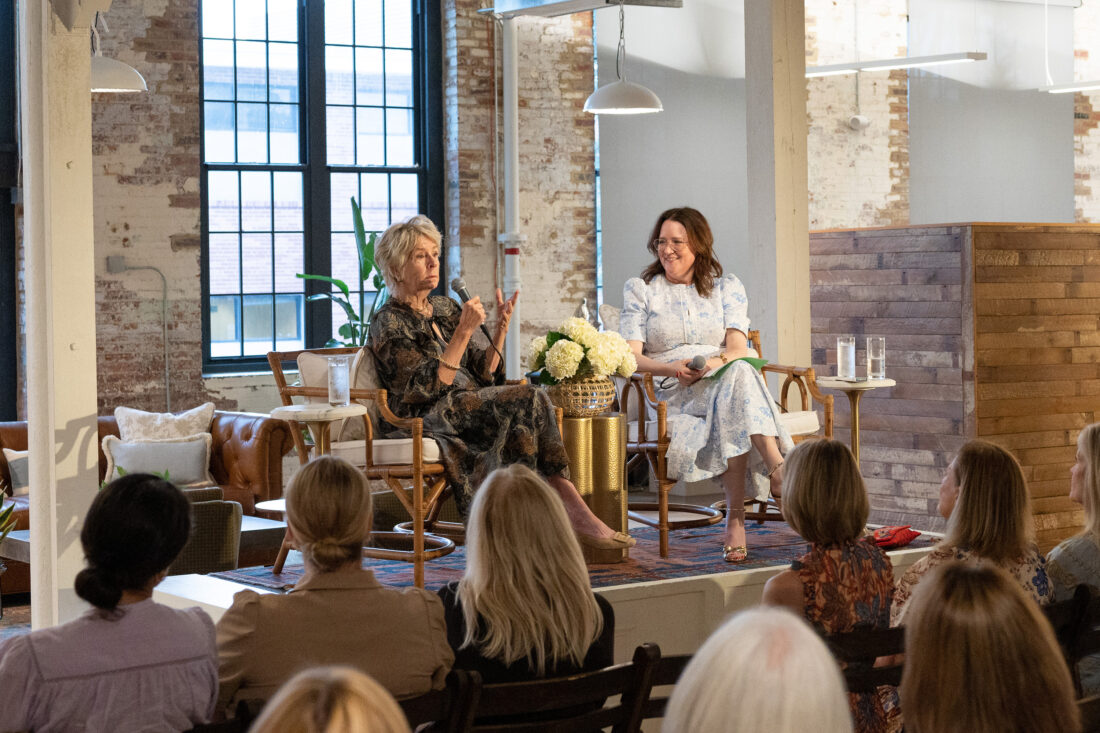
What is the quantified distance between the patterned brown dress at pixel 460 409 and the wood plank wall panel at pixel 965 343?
3.17 metres

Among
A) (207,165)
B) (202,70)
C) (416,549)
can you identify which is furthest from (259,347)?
(416,549)

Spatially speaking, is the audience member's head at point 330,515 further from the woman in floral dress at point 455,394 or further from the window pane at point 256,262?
the window pane at point 256,262

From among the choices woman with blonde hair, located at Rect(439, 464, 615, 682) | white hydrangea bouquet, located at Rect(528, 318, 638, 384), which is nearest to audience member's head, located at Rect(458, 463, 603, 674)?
woman with blonde hair, located at Rect(439, 464, 615, 682)

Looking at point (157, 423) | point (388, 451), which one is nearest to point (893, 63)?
point (157, 423)

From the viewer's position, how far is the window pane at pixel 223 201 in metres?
9.45

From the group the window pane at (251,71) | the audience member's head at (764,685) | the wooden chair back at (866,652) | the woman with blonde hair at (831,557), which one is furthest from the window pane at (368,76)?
the audience member's head at (764,685)

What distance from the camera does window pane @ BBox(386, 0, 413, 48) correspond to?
1007cm

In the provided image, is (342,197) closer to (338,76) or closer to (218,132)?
(338,76)

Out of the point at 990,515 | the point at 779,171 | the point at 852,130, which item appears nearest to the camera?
the point at 990,515

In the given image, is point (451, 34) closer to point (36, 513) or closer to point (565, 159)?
point (565, 159)

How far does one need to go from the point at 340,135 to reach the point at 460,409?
545cm

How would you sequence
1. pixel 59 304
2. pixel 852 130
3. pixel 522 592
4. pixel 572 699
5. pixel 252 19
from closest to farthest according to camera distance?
pixel 572 699, pixel 522 592, pixel 59 304, pixel 252 19, pixel 852 130

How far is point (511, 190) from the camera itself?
10.1m

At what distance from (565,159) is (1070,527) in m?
4.65
